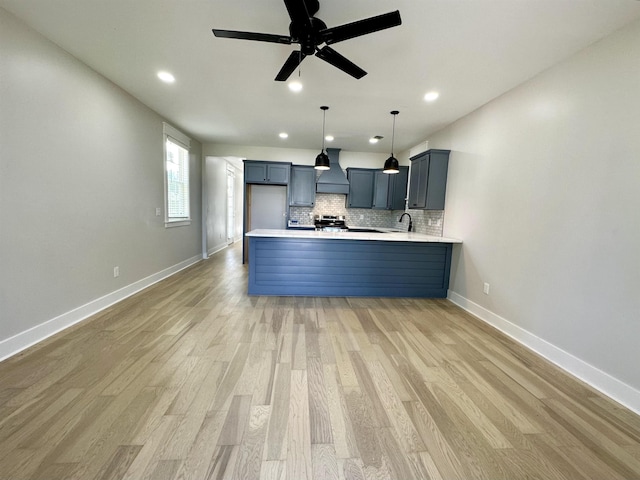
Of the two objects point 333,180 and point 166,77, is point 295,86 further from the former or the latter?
point 333,180

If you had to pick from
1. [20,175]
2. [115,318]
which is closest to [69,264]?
[115,318]

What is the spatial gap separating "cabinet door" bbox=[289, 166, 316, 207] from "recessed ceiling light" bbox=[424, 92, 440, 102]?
3.03 m

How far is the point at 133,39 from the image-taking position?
221 cm

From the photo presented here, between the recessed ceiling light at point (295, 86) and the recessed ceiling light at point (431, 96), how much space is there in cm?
153

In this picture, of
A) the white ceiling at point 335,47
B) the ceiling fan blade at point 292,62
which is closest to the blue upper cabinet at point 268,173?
the white ceiling at point 335,47

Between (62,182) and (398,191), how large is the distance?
563cm

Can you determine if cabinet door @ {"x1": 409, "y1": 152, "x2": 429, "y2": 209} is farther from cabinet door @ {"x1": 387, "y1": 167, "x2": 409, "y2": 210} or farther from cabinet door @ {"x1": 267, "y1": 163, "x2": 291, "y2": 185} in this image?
cabinet door @ {"x1": 267, "y1": 163, "x2": 291, "y2": 185}

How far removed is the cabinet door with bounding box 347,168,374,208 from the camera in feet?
19.5

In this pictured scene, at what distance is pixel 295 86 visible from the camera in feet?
9.55

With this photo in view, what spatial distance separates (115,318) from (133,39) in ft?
8.94

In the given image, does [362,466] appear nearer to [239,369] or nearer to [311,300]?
[239,369]

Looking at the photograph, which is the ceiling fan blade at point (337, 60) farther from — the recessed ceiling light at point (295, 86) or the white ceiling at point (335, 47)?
the recessed ceiling light at point (295, 86)

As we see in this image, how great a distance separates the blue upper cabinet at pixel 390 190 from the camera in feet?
19.3

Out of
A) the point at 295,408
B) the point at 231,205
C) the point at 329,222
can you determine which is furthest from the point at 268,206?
the point at 295,408
